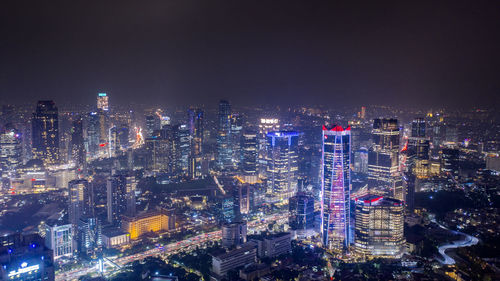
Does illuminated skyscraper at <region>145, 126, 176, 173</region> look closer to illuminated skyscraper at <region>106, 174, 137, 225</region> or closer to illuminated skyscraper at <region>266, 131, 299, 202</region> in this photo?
illuminated skyscraper at <region>266, 131, 299, 202</region>

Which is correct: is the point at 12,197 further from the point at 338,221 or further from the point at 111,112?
the point at 338,221

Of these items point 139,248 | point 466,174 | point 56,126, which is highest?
point 56,126

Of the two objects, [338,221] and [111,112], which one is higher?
[111,112]

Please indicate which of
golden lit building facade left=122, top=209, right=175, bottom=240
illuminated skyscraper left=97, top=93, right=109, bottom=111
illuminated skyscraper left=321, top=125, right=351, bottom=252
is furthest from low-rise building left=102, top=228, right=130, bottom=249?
→ illuminated skyscraper left=97, top=93, right=109, bottom=111

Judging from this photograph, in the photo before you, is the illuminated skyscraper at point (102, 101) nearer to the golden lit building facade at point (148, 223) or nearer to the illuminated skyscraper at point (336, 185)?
the golden lit building facade at point (148, 223)

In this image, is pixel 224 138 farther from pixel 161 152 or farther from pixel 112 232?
pixel 112 232

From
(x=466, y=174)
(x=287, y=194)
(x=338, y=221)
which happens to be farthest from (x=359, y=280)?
(x=466, y=174)

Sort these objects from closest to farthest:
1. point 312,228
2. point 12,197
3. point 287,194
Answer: point 312,228
point 12,197
point 287,194
